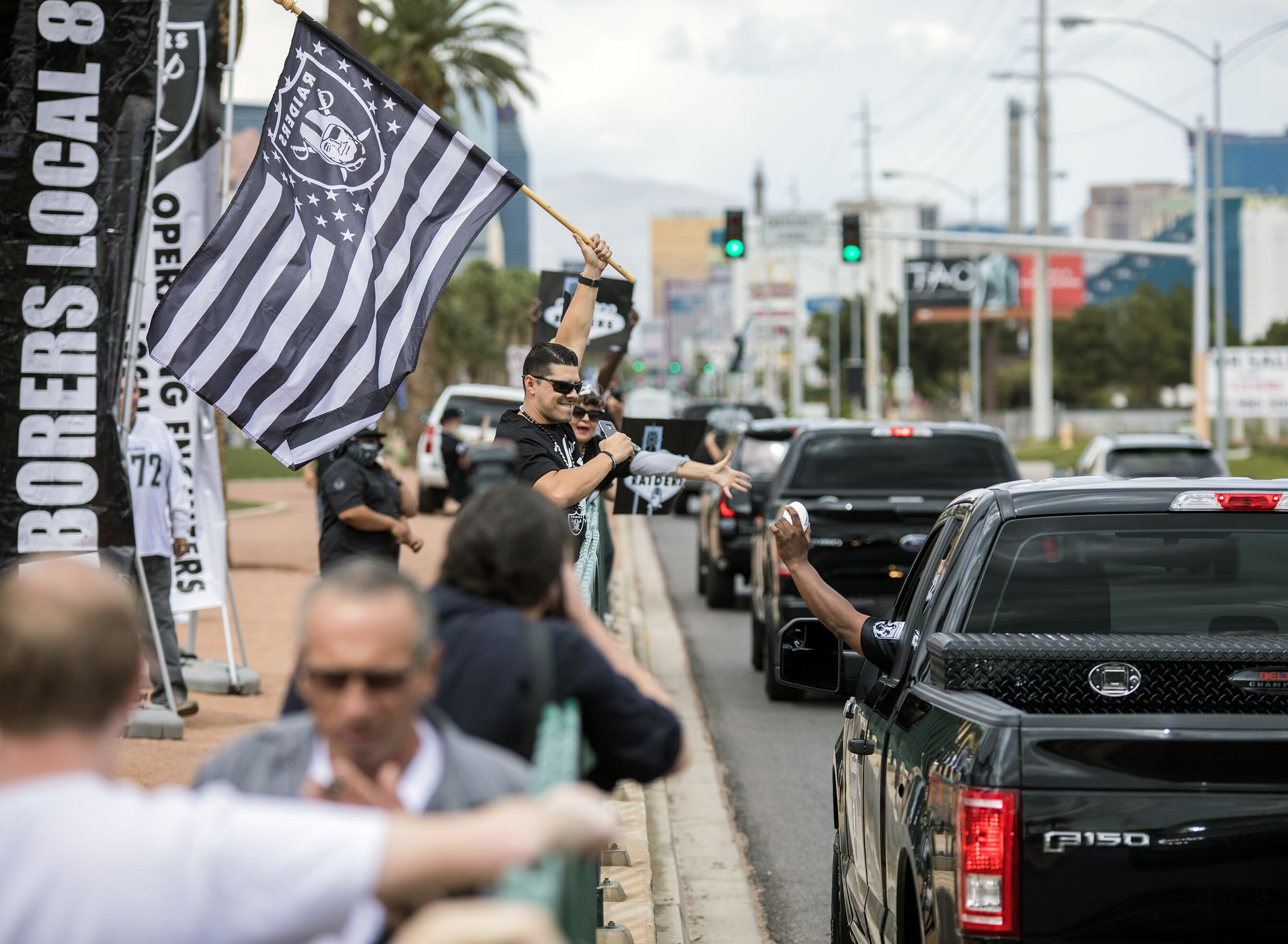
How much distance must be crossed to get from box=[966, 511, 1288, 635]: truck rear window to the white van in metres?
24.3

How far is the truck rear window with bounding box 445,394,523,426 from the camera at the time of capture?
30.3m

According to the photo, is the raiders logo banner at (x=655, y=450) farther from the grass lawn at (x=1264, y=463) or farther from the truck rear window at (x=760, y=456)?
the grass lawn at (x=1264, y=463)

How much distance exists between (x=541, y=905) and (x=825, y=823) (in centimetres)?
690

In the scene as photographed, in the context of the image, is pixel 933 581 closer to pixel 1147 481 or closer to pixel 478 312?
pixel 1147 481

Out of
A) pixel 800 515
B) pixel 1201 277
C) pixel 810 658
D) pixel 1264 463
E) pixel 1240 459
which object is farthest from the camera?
pixel 1240 459

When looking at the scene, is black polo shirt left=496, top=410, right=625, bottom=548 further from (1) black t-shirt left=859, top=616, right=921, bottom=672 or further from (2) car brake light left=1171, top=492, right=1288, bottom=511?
(2) car brake light left=1171, top=492, right=1288, bottom=511

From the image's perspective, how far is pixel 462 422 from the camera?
29.5 m

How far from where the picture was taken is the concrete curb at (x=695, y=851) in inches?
271

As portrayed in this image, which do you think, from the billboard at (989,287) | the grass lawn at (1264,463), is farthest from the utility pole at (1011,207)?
the grass lawn at (1264,463)

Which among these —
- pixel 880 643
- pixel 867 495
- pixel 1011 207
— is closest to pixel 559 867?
pixel 880 643

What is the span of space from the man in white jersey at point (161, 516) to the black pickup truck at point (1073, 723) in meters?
5.31

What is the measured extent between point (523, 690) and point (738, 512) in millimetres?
13490

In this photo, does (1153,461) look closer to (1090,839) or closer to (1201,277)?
(1090,839)

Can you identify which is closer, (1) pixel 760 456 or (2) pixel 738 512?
(2) pixel 738 512
